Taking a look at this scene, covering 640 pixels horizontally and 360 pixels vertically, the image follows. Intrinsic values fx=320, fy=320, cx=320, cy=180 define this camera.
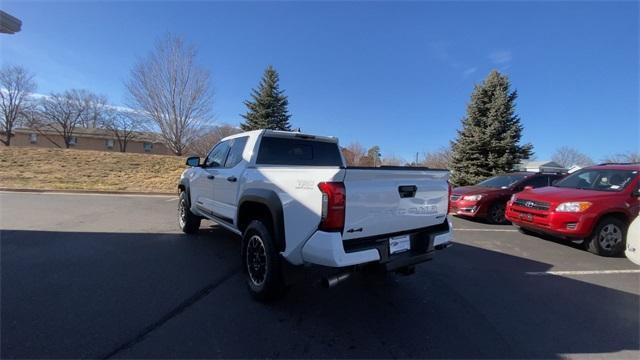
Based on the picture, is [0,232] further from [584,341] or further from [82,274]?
[584,341]

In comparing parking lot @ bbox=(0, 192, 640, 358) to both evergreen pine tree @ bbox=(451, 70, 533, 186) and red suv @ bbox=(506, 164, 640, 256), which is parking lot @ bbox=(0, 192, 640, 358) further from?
evergreen pine tree @ bbox=(451, 70, 533, 186)

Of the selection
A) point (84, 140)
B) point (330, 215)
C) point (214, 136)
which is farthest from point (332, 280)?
point (84, 140)

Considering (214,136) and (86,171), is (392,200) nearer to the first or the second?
(86,171)

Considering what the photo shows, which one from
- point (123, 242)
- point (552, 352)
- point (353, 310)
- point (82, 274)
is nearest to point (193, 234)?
point (123, 242)

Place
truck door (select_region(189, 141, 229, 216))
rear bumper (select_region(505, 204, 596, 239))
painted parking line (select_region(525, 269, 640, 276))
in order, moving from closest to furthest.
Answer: painted parking line (select_region(525, 269, 640, 276)) < truck door (select_region(189, 141, 229, 216)) < rear bumper (select_region(505, 204, 596, 239))

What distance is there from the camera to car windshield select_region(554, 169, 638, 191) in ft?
21.0

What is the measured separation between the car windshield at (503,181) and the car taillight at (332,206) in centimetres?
845

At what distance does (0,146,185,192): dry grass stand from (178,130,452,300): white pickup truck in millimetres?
13179

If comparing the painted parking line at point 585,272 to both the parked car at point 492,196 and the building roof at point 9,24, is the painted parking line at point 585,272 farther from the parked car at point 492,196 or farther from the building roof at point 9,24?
the building roof at point 9,24

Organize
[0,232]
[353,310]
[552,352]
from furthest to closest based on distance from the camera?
[0,232]
[353,310]
[552,352]

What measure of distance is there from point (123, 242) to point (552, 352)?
Answer: 6.42 meters

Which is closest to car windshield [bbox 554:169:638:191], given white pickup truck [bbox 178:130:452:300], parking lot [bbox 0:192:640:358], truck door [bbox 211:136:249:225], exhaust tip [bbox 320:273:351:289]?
parking lot [bbox 0:192:640:358]

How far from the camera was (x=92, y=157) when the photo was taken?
21.2 m

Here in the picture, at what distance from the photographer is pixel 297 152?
4848 mm
